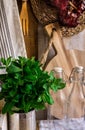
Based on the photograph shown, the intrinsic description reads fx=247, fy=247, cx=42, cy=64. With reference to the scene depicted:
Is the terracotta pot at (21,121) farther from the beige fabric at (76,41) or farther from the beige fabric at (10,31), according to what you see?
the beige fabric at (76,41)

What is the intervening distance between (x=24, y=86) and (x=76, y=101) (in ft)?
1.21

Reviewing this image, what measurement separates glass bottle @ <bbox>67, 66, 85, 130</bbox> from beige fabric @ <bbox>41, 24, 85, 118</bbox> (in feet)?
0.07

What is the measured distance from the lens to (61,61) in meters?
1.13

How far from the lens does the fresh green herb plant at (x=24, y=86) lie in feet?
2.53

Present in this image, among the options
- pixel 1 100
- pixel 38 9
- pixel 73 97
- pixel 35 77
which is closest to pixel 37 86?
pixel 35 77

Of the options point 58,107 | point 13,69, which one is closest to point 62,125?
point 58,107

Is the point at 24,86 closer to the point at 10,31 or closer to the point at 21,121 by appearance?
the point at 21,121

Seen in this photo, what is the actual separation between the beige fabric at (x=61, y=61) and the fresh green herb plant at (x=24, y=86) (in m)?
0.30

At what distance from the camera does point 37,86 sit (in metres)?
0.79

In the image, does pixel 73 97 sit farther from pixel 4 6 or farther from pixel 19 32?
pixel 4 6

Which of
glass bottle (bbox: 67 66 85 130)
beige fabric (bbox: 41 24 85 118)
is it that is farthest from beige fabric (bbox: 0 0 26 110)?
glass bottle (bbox: 67 66 85 130)

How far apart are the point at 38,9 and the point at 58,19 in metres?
0.10

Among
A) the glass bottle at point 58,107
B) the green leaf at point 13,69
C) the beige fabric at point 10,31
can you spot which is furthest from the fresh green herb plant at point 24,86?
the glass bottle at point 58,107

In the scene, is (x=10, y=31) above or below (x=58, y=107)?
above
